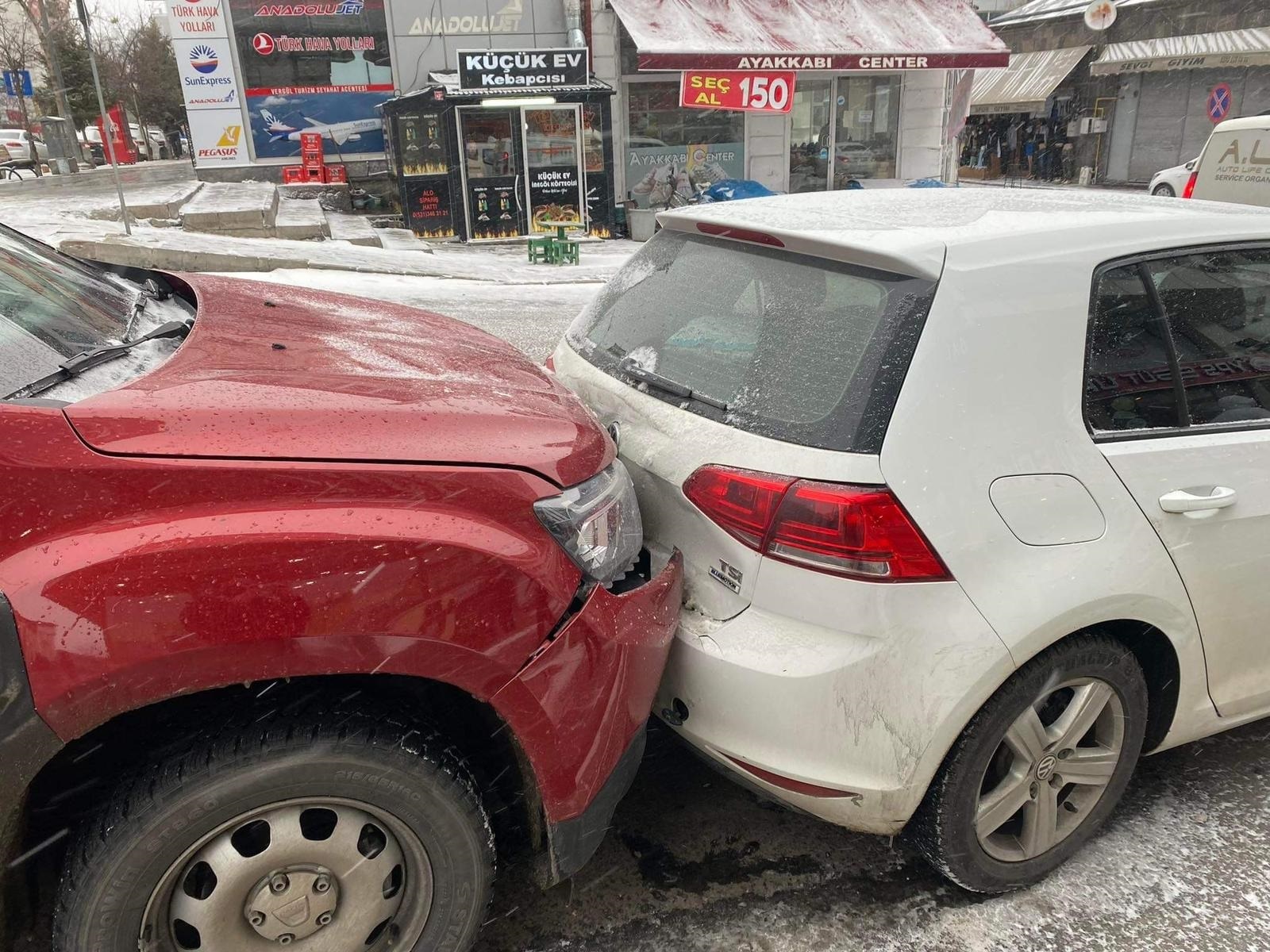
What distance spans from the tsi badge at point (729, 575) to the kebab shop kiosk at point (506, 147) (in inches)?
583

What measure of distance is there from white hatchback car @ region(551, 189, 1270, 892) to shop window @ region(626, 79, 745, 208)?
1637 cm

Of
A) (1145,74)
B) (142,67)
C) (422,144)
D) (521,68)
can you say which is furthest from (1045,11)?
(142,67)

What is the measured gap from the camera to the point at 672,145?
18.6 meters

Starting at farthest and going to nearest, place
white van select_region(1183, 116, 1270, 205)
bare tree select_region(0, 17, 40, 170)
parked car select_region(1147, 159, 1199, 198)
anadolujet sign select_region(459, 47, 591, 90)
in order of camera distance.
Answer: bare tree select_region(0, 17, 40, 170) < parked car select_region(1147, 159, 1199, 198) < anadolujet sign select_region(459, 47, 591, 90) < white van select_region(1183, 116, 1270, 205)

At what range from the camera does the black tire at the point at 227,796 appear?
1.61m

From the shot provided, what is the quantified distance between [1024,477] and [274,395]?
1621mm

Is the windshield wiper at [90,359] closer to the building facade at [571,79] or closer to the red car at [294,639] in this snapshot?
the red car at [294,639]

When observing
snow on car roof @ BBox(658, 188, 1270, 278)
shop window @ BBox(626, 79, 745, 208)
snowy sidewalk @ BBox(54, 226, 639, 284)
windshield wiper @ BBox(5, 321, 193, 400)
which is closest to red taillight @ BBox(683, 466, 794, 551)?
snow on car roof @ BBox(658, 188, 1270, 278)

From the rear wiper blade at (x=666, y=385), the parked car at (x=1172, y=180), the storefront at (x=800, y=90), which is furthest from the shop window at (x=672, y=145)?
the rear wiper blade at (x=666, y=385)

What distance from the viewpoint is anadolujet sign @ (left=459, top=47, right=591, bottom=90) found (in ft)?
49.2

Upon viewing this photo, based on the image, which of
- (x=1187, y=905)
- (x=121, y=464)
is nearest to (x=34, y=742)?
(x=121, y=464)

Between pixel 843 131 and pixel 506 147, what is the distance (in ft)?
26.1

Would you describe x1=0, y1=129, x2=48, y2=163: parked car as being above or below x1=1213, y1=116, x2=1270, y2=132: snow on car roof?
below

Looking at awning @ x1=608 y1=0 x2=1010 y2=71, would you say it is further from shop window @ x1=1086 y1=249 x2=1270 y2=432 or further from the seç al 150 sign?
shop window @ x1=1086 y1=249 x2=1270 y2=432
